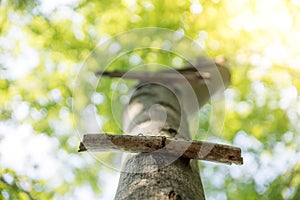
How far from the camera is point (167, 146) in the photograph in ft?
5.20

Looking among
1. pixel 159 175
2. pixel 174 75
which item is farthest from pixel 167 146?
pixel 174 75

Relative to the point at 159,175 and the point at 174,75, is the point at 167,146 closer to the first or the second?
the point at 159,175

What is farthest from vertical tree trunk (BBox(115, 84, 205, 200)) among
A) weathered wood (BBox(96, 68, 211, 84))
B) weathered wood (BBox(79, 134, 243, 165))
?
weathered wood (BBox(96, 68, 211, 84))

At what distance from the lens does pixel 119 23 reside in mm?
4176

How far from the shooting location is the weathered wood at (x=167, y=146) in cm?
157

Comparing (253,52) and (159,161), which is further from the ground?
(253,52)

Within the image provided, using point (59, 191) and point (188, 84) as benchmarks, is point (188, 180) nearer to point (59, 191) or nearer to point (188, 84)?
point (188, 84)

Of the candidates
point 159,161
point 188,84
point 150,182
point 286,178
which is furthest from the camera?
point 286,178

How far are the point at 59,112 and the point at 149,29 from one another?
1.51 metres

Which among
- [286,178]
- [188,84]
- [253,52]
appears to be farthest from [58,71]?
[286,178]

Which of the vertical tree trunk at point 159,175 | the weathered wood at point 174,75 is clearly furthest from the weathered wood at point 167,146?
the weathered wood at point 174,75

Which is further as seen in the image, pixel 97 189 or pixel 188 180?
pixel 97 189

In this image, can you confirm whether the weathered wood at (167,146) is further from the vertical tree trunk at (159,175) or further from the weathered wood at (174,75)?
the weathered wood at (174,75)

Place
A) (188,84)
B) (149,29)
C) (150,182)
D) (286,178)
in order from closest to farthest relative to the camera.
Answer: (150,182) < (188,84) < (286,178) < (149,29)
